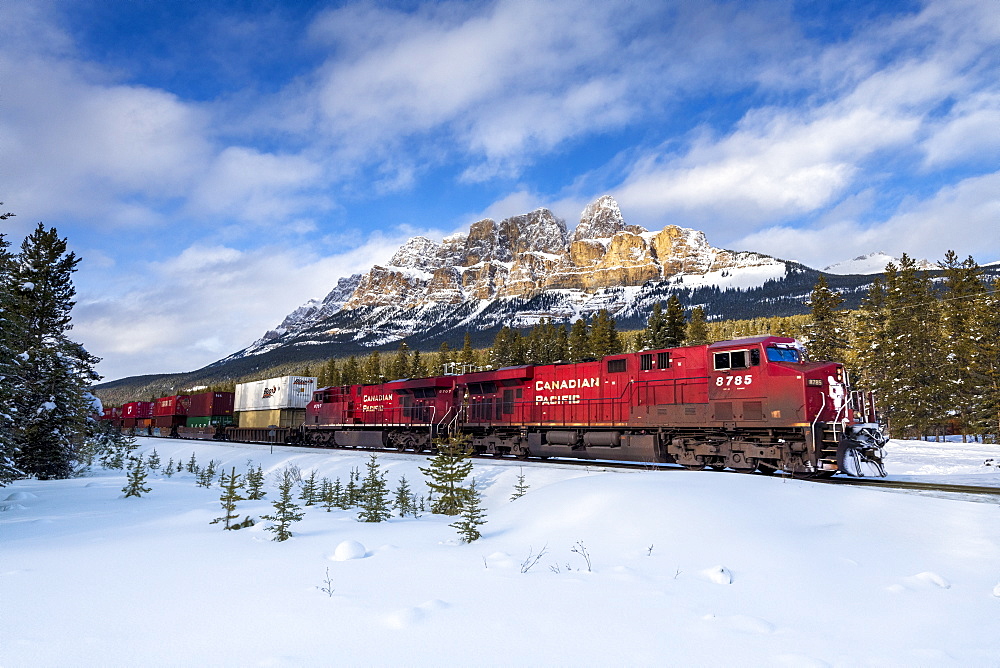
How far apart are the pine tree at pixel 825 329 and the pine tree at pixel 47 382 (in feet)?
166

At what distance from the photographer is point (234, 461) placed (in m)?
31.6

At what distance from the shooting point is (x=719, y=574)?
6395 mm

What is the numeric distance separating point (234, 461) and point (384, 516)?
2483 centimetres

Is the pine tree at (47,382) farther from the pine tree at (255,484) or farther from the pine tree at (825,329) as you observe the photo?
the pine tree at (825,329)

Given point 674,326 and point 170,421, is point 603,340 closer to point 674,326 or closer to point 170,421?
point 674,326

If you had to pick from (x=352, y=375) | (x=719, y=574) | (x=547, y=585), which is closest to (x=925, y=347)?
(x=719, y=574)

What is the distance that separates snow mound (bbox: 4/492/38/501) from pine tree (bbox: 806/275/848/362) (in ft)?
168

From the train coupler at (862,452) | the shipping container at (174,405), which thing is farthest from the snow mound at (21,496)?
the shipping container at (174,405)

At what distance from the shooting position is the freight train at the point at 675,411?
16.8 metres

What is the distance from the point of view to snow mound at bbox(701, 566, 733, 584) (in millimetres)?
6350

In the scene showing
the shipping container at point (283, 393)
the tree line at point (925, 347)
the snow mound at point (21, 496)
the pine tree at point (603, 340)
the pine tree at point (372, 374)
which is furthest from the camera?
the pine tree at point (372, 374)

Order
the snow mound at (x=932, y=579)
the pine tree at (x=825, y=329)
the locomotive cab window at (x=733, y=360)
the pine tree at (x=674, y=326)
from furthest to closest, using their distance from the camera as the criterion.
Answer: the pine tree at (x=674, y=326), the pine tree at (x=825, y=329), the locomotive cab window at (x=733, y=360), the snow mound at (x=932, y=579)

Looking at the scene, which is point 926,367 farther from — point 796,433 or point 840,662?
point 840,662

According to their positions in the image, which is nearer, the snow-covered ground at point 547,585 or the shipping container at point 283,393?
the snow-covered ground at point 547,585
